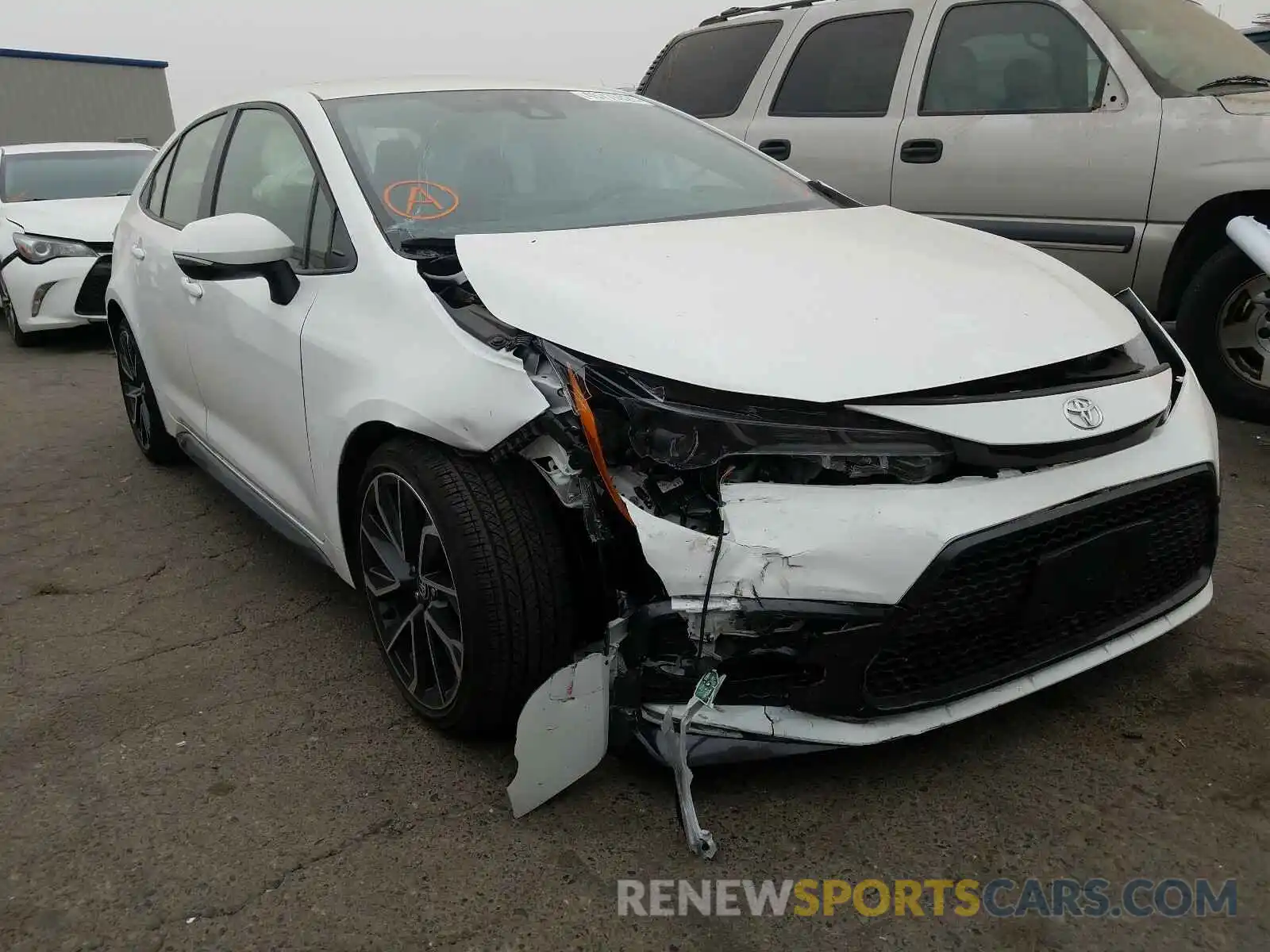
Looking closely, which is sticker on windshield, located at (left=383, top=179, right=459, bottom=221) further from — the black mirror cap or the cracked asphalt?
the cracked asphalt

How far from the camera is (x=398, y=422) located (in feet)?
7.47

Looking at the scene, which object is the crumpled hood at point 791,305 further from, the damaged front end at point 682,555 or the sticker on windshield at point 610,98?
the sticker on windshield at point 610,98

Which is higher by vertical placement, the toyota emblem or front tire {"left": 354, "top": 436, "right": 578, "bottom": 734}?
the toyota emblem

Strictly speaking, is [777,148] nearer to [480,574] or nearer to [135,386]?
Answer: [135,386]

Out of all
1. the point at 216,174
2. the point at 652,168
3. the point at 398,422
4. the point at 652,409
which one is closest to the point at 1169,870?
the point at 652,409

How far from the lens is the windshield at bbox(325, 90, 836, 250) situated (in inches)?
107

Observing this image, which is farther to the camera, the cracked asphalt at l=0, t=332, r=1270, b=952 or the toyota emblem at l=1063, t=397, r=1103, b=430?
the toyota emblem at l=1063, t=397, r=1103, b=430

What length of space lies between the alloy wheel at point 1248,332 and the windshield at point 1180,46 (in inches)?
33.1

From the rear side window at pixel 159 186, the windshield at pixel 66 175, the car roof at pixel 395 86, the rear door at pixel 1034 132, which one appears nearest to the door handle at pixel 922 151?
the rear door at pixel 1034 132

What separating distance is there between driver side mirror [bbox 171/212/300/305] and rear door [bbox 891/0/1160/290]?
330 centimetres

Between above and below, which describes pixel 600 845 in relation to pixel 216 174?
below

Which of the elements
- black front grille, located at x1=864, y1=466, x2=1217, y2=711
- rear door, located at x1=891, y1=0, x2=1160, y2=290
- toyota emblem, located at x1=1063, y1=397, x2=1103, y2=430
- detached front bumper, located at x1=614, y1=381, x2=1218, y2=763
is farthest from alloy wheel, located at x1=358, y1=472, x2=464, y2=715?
rear door, located at x1=891, y1=0, x2=1160, y2=290

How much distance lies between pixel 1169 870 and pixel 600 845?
106 centimetres

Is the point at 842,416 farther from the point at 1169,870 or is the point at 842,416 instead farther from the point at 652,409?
the point at 1169,870
